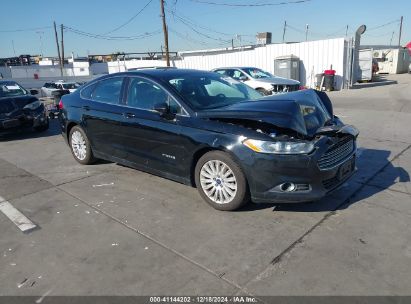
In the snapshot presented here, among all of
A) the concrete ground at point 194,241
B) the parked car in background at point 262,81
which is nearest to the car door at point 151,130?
the concrete ground at point 194,241

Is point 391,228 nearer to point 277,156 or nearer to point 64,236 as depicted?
point 277,156

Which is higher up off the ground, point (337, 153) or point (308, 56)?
point (308, 56)

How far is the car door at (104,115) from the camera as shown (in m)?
5.11

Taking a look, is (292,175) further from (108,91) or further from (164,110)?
(108,91)

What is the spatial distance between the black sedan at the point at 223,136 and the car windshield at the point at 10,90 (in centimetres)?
495

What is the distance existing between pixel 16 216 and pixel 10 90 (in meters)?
6.36

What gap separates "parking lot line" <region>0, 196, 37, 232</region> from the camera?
3.90 meters

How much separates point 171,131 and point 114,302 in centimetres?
217

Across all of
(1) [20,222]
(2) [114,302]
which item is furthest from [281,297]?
(1) [20,222]

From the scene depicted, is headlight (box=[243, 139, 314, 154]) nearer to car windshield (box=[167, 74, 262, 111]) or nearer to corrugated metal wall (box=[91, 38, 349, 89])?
car windshield (box=[167, 74, 262, 111])

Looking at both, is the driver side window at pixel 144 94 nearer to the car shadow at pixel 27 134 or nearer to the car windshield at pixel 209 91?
the car windshield at pixel 209 91

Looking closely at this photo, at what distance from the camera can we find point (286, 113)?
3.71 metres

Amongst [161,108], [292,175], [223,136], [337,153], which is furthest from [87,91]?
[337,153]

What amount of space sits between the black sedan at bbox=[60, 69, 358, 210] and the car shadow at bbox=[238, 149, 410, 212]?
32 cm
